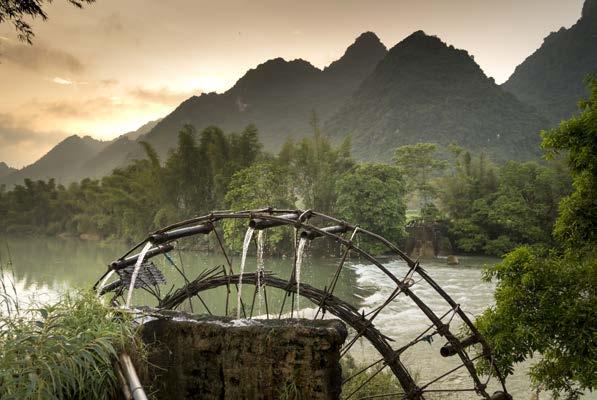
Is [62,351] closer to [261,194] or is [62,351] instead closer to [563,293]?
[563,293]

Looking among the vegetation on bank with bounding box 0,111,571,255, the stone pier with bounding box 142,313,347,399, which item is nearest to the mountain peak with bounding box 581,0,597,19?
the vegetation on bank with bounding box 0,111,571,255

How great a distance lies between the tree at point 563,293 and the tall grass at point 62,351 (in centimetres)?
496

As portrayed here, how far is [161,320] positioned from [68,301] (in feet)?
3.78

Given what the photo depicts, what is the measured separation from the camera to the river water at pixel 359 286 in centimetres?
1212

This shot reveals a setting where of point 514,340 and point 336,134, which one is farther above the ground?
point 336,134

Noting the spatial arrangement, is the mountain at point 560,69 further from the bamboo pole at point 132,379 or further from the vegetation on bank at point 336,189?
the bamboo pole at point 132,379

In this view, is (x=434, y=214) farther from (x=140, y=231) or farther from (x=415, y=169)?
(x=140, y=231)

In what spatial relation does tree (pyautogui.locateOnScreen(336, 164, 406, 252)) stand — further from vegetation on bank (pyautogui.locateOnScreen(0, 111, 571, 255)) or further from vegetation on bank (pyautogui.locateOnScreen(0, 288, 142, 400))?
vegetation on bank (pyautogui.locateOnScreen(0, 288, 142, 400))

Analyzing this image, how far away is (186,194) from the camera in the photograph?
135 feet

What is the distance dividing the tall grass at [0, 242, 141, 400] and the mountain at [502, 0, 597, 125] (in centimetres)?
9161

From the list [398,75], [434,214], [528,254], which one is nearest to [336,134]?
[398,75]

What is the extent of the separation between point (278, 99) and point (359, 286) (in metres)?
111

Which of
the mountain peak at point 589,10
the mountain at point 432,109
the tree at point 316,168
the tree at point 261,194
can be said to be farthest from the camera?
the mountain peak at point 589,10

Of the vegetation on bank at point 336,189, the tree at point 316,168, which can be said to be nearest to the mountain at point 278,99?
the vegetation on bank at point 336,189
